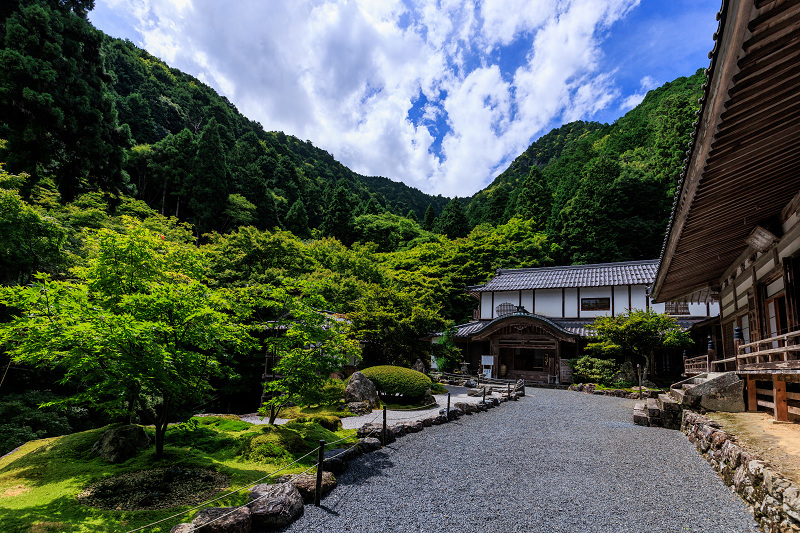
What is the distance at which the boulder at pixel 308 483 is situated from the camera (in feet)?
17.8

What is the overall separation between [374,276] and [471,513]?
72.9 feet

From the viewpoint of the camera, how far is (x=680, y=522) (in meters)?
4.65

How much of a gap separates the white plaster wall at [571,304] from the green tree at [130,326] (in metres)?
22.7

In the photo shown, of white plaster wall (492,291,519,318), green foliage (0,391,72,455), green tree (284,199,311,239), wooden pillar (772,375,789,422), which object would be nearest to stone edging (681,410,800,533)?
wooden pillar (772,375,789,422)

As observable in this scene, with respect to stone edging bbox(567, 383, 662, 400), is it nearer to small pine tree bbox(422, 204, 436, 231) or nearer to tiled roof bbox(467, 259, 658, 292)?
tiled roof bbox(467, 259, 658, 292)

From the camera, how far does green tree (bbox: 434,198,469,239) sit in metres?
44.5

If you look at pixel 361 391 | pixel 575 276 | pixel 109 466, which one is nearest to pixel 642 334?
pixel 575 276

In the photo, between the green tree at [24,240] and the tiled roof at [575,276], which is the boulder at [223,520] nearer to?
the green tree at [24,240]

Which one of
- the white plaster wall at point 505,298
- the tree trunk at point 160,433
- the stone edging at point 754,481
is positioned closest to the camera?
the stone edging at point 754,481

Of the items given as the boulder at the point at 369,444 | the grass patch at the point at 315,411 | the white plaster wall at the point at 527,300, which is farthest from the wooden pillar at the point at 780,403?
the white plaster wall at the point at 527,300

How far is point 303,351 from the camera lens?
25.7 feet

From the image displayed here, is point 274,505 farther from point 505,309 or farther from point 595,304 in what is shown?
point 505,309

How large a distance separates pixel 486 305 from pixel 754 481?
24.0m

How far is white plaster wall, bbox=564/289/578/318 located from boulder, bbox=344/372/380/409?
16.4 m
